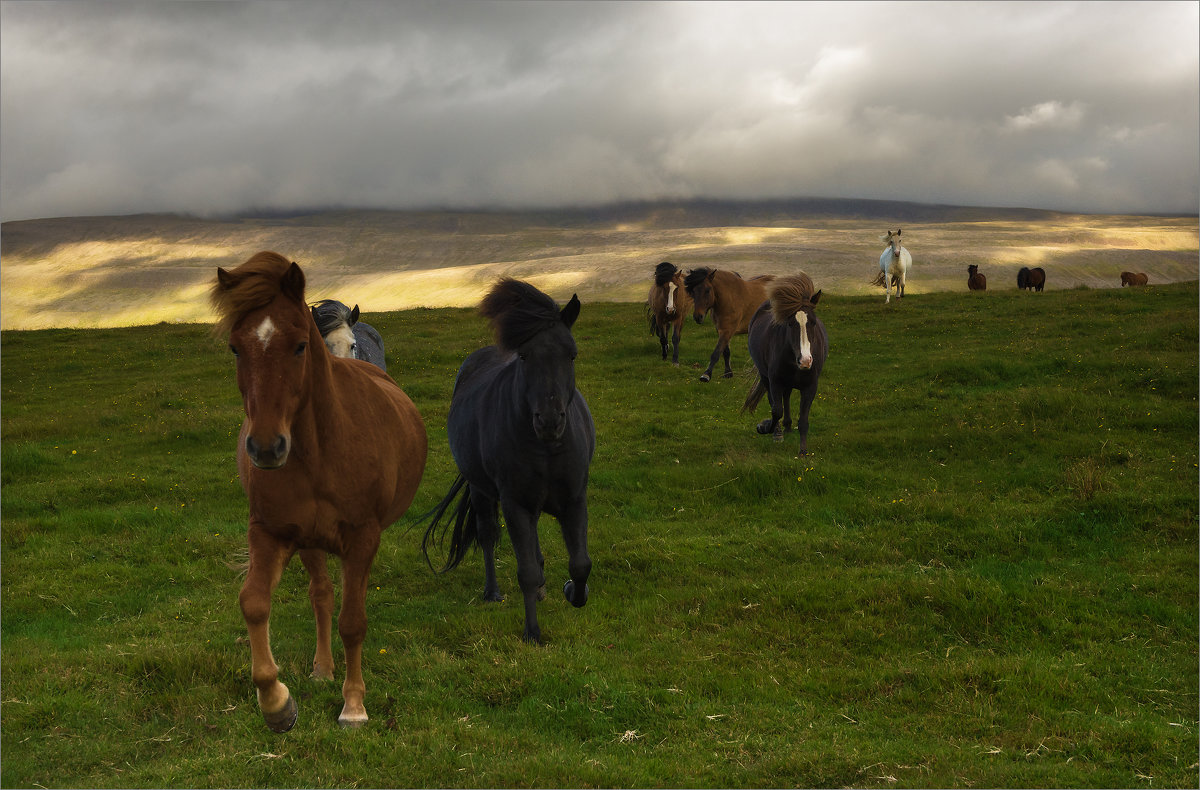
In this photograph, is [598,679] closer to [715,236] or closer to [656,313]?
[656,313]

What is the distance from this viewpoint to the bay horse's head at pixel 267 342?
4562mm

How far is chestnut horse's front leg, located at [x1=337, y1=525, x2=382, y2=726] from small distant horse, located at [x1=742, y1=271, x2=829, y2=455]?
9460 mm

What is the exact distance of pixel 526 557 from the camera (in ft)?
24.5

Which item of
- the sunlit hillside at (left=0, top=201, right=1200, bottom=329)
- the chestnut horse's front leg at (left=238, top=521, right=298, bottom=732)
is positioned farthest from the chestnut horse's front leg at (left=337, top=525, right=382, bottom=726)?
the sunlit hillside at (left=0, top=201, right=1200, bottom=329)

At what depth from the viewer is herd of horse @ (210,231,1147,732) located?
482 centimetres

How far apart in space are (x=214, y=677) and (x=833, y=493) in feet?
26.7

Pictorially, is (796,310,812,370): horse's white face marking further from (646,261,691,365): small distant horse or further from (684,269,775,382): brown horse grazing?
(646,261,691,365): small distant horse

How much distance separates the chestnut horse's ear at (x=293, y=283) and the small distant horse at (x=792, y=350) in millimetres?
10098

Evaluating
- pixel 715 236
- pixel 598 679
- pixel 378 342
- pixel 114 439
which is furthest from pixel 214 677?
pixel 715 236

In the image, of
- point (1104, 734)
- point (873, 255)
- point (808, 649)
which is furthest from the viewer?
point (873, 255)

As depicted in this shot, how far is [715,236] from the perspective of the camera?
522ft

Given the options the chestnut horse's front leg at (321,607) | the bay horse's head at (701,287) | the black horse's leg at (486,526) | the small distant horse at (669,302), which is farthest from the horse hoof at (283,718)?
the small distant horse at (669,302)

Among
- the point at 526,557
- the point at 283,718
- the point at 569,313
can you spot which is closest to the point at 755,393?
the point at 526,557

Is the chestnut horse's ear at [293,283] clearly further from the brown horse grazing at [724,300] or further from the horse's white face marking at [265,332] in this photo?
the brown horse grazing at [724,300]
